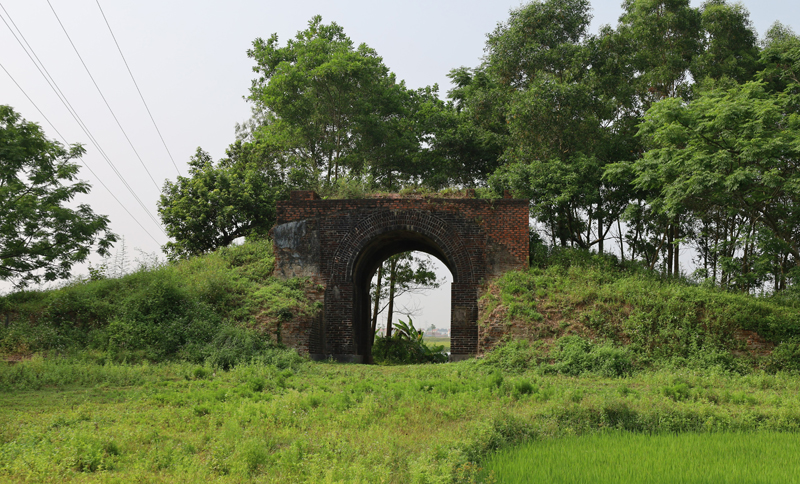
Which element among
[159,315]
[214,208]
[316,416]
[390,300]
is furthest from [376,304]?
[316,416]

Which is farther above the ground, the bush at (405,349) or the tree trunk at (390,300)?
the tree trunk at (390,300)

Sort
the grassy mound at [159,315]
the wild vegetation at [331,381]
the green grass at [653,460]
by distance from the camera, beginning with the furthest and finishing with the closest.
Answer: the grassy mound at [159,315] → the wild vegetation at [331,381] → the green grass at [653,460]

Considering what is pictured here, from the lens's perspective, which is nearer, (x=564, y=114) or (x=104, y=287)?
(x=104, y=287)

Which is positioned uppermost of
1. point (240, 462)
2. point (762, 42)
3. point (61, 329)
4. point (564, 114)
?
point (762, 42)

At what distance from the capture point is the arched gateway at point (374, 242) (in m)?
16.6

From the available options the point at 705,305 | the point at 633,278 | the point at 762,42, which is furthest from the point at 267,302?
the point at 762,42

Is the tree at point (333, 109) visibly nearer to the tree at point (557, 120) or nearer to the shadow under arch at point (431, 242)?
the tree at point (557, 120)

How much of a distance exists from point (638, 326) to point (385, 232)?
7077 millimetres

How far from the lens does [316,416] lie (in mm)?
8680

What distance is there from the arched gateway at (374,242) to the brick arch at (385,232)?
0.03 m

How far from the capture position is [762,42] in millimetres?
21172

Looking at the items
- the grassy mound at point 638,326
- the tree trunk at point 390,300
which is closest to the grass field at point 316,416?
the grassy mound at point 638,326

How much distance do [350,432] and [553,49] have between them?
18.4 meters

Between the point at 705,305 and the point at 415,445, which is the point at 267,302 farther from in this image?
the point at 705,305
